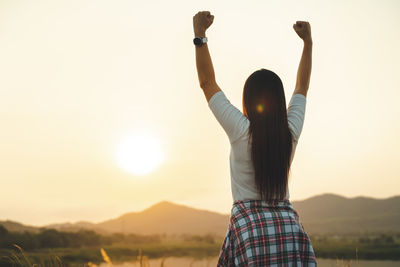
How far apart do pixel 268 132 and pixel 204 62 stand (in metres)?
0.53

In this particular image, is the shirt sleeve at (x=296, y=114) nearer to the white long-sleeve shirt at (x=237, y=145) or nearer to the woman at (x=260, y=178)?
the woman at (x=260, y=178)

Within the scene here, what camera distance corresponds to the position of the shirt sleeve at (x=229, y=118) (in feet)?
6.33

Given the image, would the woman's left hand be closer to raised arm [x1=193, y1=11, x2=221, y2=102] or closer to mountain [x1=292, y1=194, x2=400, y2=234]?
raised arm [x1=193, y1=11, x2=221, y2=102]

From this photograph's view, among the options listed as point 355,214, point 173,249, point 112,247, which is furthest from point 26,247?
point 355,214

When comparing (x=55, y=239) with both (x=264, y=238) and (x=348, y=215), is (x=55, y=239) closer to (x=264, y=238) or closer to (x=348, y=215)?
(x=264, y=238)

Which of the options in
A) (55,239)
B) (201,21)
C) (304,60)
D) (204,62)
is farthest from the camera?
(55,239)

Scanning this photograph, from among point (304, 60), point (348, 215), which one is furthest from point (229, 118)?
point (348, 215)

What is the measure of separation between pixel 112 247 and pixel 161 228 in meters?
72.7

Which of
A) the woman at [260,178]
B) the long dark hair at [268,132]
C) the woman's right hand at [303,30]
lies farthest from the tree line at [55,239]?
the long dark hair at [268,132]

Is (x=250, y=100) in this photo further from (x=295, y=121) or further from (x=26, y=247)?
(x=26, y=247)

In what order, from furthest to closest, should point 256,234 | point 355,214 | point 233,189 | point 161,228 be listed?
point 161,228, point 355,214, point 233,189, point 256,234

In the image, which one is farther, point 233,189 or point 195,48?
point 195,48

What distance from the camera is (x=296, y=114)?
7.16ft

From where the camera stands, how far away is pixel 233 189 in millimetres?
2018
